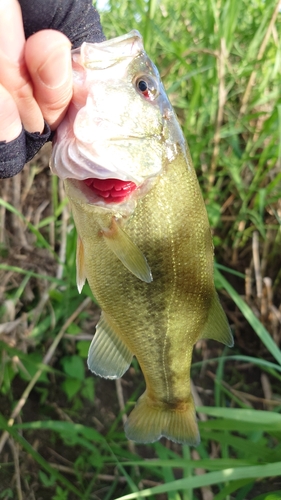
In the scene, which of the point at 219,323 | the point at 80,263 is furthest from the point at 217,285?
the point at 80,263

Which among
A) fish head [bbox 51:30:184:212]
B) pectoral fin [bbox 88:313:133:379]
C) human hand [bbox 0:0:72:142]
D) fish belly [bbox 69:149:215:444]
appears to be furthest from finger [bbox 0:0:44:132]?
pectoral fin [bbox 88:313:133:379]

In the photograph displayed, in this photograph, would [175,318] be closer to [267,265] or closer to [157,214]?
[157,214]

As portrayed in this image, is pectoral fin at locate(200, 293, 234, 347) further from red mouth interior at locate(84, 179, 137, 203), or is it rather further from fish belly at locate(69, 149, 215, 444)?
red mouth interior at locate(84, 179, 137, 203)

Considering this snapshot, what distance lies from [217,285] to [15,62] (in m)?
1.81

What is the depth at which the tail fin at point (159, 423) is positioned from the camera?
1.41 meters

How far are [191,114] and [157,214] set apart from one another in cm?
131

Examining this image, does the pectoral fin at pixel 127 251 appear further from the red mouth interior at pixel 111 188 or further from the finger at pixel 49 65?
the finger at pixel 49 65

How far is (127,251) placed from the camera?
1085 millimetres

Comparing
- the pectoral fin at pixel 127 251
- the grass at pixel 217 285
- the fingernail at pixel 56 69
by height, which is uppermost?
the fingernail at pixel 56 69

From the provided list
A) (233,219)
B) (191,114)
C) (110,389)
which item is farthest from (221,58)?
(110,389)

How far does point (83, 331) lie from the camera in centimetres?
221

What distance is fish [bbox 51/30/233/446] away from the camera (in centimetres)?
96

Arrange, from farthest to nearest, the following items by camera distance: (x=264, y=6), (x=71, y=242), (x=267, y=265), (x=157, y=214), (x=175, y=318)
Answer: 1. (x=267, y=265)
2. (x=264, y=6)
3. (x=71, y=242)
4. (x=175, y=318)
5. (x=157, y=214)

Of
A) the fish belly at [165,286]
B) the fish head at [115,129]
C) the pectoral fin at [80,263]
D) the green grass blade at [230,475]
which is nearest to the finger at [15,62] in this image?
the fish head at [115,129]
